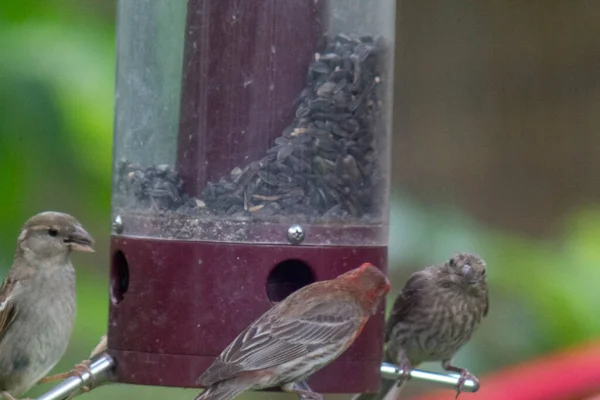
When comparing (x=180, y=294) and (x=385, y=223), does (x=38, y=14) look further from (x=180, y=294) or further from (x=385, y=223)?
(x=385, y=223)

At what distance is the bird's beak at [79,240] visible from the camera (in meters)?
7.12

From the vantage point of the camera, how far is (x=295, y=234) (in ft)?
21.5

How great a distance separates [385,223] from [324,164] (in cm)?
48

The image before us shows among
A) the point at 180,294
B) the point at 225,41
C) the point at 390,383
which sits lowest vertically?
the point at 390,383

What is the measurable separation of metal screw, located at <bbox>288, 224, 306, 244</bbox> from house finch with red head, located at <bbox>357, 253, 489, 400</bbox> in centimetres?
194

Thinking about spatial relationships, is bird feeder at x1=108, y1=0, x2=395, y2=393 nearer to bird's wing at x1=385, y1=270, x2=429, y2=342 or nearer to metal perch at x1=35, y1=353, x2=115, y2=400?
metal perch at x1=35, y1=353, x2=115, y2=400

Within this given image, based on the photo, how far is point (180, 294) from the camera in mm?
6555

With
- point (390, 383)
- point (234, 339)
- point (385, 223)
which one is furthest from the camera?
point (390, 383)

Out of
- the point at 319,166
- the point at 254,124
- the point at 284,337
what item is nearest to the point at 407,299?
the point at 319,166

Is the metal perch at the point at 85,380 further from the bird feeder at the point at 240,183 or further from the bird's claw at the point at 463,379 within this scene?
the bird's claw at the point at 463,379

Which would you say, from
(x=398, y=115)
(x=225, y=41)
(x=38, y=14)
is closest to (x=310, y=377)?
(x=225, y=41)

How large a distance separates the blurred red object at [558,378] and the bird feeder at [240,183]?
0.63 m

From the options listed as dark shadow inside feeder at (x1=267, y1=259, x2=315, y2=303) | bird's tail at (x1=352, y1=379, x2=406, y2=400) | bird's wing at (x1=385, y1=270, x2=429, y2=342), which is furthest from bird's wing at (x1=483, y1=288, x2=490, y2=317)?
dark shadow inside feeder at (x1=267, y1=259, x2=315, y2=303)

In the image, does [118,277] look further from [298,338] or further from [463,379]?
[463,379]
